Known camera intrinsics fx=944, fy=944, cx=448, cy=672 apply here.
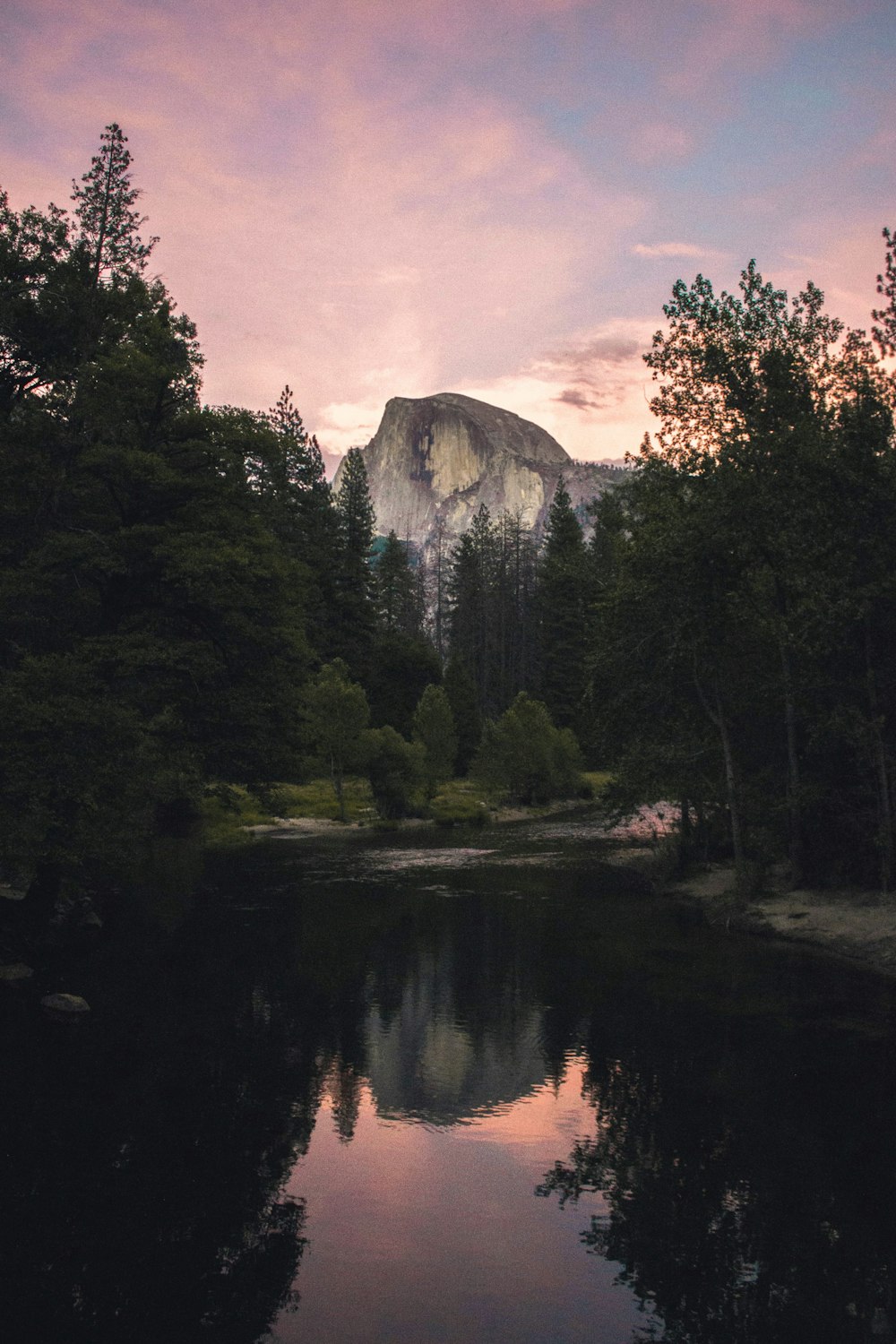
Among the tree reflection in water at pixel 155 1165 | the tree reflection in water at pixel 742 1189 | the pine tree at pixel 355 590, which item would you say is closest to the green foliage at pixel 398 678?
the pine tree at pixel 355 590

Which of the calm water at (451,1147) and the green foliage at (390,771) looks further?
the green foliage at (390,771)

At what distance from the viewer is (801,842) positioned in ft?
105

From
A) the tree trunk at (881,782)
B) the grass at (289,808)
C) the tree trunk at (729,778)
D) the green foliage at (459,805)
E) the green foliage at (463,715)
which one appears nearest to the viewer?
the tree trunk at (881,782)

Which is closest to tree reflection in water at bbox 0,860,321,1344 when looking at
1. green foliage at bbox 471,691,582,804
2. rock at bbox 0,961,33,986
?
rock at bbox 0,961,33,986

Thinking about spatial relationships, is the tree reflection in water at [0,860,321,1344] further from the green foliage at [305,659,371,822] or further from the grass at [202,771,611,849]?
the green foliage at [305,659,371,822]

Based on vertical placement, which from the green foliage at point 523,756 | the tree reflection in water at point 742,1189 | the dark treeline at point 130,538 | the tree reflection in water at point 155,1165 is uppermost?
the dark treeline at point 130,538

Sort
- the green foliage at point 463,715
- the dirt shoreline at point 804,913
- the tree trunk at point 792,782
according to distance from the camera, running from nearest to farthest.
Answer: the dirt shoreline at point 804,913 < the tree trunk at point 792,782 < the green foliage at point 463,715

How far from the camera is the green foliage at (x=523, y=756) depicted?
72125 mm

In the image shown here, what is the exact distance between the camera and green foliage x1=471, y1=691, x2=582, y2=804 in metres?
72.1

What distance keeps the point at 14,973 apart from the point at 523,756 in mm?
51731

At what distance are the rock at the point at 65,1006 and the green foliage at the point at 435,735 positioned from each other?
50549 millimetres

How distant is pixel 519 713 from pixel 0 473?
50.7 metres

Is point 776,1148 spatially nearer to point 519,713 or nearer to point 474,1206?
point 474,1206

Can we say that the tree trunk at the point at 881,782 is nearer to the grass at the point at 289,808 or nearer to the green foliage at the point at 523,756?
the grass at the point at 289,808
